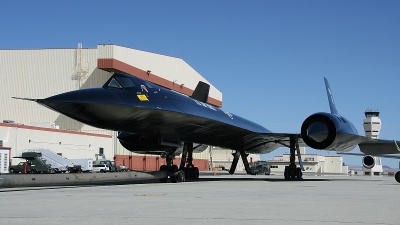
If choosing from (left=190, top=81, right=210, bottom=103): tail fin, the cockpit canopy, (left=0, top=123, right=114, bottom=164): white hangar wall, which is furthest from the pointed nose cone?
(left=0, top=123, right=114, bottom=164): white hangar wall

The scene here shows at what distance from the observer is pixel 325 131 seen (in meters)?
21.5

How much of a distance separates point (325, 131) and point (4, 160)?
24.5 m

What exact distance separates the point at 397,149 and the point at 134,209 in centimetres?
1979

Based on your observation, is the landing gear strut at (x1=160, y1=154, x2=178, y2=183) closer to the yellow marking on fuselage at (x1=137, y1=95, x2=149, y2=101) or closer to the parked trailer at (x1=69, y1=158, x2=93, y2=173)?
the yellow marking on fuselage at (x1=137, y1=95, x2=149, y2=101)

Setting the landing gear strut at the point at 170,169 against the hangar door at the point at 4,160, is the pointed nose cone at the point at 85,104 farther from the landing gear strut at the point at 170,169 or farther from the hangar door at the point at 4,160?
the hangar door at the point at 4,160

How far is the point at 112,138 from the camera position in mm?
51656

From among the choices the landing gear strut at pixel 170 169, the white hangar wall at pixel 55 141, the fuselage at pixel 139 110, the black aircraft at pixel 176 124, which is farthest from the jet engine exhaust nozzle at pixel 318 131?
the white hangar wall at pixel 55 141

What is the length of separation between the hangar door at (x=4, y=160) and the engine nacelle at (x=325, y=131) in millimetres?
23238

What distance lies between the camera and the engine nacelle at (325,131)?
2148 cm

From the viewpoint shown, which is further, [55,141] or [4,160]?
[55,141]

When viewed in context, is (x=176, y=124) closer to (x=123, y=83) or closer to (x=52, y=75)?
(x=123, y=83)

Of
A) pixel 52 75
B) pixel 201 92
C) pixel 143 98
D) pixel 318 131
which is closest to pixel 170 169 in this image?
pixel 143 98

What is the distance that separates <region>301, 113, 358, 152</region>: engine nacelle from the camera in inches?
846

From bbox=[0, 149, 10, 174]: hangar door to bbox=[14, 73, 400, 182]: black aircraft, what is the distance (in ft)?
52.9
